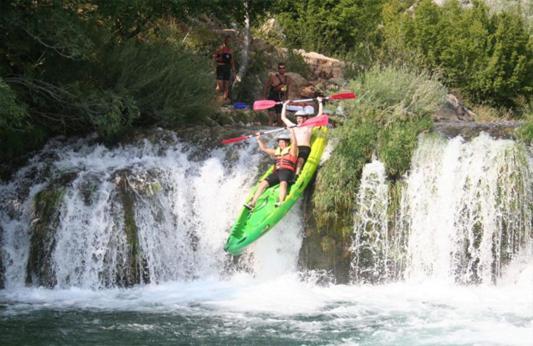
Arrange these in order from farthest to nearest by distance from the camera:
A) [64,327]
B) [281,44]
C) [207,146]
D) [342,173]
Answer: [281,44], [207,146], [342,173], [64,327]

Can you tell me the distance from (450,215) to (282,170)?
2106 mm

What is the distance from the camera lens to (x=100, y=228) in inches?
433

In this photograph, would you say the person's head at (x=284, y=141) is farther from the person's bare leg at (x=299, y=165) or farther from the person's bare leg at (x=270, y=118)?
the person's bare leg at (x=270, y=118)

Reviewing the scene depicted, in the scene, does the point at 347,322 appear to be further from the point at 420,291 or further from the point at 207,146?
the point at 207,146

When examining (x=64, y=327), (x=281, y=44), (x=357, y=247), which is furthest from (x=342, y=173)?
(x=281, y=44)

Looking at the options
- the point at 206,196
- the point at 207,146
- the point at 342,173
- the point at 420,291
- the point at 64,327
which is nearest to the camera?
the point at 64,327

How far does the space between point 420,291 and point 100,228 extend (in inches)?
156

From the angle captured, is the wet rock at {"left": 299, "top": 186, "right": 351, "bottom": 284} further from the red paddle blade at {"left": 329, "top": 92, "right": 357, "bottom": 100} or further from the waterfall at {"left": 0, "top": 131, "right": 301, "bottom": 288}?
the red paddle blade at {"left": 329, "top": 92, "right": 357, "bottom": 100}

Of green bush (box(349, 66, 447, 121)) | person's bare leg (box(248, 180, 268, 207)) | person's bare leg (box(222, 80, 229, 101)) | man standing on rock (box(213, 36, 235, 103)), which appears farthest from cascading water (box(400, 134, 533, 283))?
person's bare leg (box(222, 80, 229, 101))

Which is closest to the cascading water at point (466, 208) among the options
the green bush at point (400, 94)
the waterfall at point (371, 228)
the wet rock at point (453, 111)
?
the waterfall at point (371, 228)

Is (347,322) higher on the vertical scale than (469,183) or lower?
lower

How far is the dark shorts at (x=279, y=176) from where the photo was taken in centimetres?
1093

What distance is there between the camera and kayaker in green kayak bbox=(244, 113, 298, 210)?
35.8 ft

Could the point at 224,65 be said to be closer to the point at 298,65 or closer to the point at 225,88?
the point at 225,88
